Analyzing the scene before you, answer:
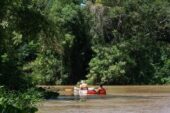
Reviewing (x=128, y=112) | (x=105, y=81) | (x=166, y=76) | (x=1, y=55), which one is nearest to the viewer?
(x=128, y=112)

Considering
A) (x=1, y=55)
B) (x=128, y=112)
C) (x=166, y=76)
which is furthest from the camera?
(x=166, y=76)

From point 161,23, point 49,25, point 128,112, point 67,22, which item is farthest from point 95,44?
point 128,112

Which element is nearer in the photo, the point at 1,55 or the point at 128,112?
the point at 128,112

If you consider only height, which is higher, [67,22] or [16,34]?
[67,22]

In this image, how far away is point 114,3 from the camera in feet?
189

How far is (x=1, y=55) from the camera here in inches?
1213

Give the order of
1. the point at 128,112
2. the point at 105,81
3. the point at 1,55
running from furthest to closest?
the point at 105,81
the point at 1,55
the point at 128,112

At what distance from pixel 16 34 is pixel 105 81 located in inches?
932

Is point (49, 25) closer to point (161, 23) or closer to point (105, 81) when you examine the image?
point (105, 81)

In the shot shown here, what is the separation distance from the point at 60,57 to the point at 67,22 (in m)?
3.79

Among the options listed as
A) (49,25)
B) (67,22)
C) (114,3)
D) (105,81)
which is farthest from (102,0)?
(49,25)

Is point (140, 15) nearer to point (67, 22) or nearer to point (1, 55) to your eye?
point (67, 22)

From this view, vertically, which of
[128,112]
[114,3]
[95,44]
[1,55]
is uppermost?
[114,3]

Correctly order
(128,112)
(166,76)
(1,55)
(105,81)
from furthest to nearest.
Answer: (166,76), (105,81), (1,55), (128,112)
